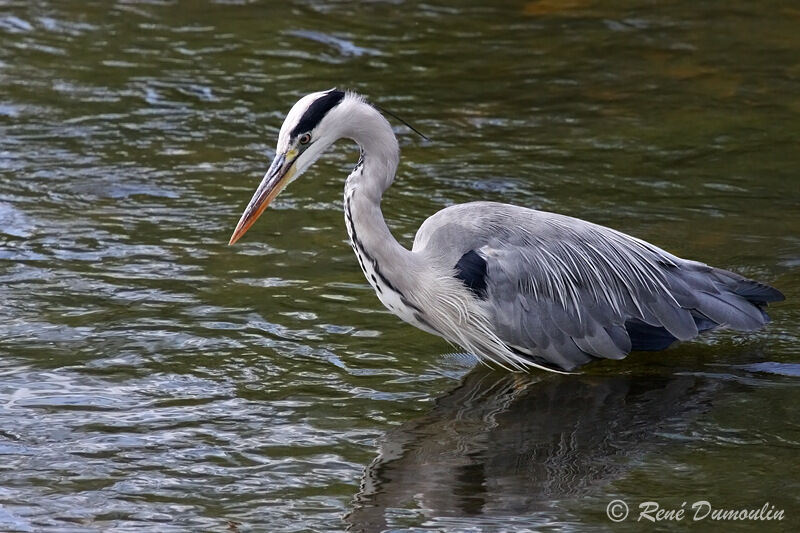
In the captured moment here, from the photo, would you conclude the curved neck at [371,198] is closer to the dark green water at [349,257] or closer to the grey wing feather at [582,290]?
the grey wing feather at [582,290]

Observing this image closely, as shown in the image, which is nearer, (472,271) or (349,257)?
(472,271)

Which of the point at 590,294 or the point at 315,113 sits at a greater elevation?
the point at 315,113

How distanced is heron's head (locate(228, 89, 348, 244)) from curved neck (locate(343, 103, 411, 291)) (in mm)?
93

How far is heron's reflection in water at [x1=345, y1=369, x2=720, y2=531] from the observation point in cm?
516

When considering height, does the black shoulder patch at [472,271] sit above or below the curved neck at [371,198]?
below

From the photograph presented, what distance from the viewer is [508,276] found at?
627 centimetres

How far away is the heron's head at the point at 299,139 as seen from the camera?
6.04 metres

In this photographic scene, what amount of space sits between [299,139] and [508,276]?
119cm

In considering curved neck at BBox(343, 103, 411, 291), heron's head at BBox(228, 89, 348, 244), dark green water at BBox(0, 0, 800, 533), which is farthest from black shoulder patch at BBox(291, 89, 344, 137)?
dark green water at BBox(0, 0, 800, 533)

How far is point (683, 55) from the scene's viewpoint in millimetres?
11055

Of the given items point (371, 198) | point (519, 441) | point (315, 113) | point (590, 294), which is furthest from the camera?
point (590, 294)

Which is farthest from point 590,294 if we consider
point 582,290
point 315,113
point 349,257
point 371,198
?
point 349,257

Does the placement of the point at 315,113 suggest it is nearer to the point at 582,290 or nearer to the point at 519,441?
the point at 582,290

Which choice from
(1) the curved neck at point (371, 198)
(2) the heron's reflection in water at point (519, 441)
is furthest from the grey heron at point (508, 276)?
(2) the heron's reflection in water at point (519, 441)
